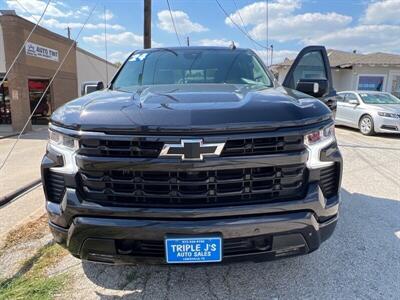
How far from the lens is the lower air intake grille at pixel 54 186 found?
2227 millimetres

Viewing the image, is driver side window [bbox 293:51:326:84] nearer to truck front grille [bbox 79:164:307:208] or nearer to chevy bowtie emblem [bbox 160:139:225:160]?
truck front grille [bbox 79:164:307:208]

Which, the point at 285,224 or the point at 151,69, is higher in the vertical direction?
the point at 151,69

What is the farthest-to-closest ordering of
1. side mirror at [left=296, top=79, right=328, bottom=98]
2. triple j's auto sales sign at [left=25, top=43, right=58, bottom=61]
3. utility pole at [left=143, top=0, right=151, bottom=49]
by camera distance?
triple j's auto sales sign at [left=25, top=43, right=58, bottom=61] < utility pole at [left=143, top=0, right=151, bottom=49] < side mirror at [left=296, top=79, right=328, bottom=98]

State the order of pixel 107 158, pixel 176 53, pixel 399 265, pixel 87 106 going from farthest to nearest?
pixel 176 53 → pixel 399 265 → pixel 87 106 → pixel 107 158

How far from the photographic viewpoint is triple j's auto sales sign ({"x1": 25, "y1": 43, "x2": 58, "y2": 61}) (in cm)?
1599

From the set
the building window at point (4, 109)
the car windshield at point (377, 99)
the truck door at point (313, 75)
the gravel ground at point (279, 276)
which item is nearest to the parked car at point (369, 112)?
the car windshield at point (377, 99)

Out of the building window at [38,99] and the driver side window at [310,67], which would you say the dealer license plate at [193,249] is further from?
the building window at [38,99]

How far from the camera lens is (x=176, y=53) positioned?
157 inches

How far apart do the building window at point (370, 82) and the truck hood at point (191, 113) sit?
2502 cm

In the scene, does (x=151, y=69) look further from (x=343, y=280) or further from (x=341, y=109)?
(x=341, y=109)

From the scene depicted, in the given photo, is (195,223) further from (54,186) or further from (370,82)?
(370,82)

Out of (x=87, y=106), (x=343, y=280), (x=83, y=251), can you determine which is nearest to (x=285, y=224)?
(x=343, y=280)

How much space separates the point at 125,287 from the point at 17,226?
1888 millimetres

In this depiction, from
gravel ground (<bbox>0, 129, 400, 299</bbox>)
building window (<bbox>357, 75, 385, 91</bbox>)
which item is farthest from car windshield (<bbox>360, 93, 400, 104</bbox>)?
building window (<bbox>357, 75, 385, 91</bbox>)
